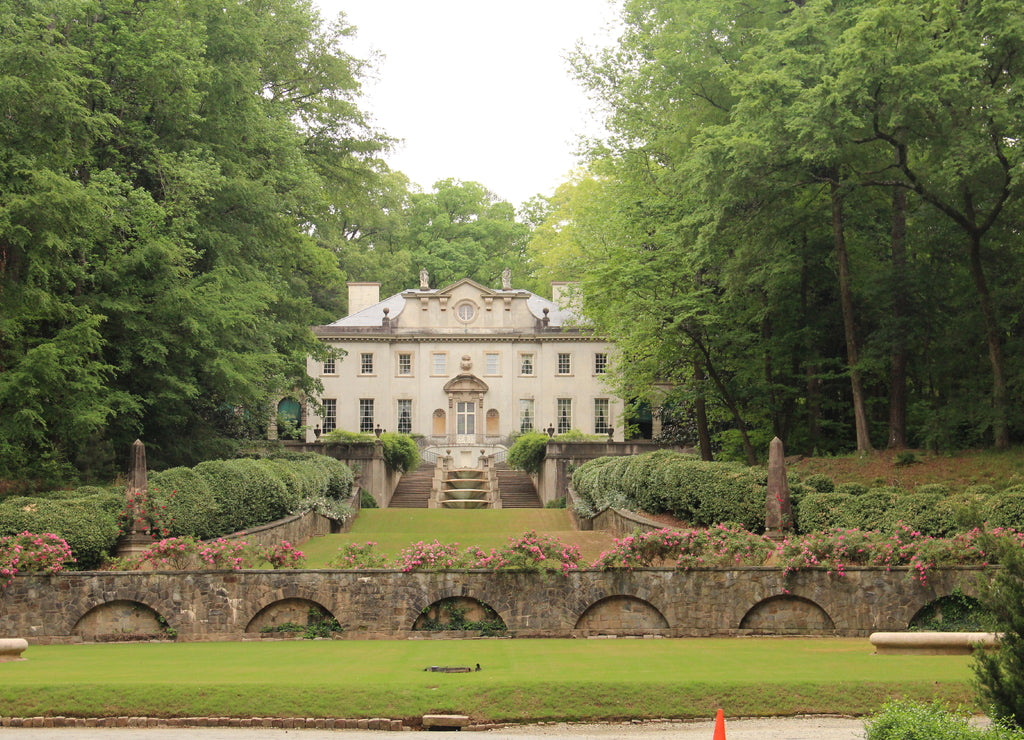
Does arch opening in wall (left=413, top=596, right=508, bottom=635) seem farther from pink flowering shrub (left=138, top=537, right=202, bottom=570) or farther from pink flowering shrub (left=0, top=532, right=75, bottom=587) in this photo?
pink flowering shrub (left=0, top=532, right=75, bottom=587)

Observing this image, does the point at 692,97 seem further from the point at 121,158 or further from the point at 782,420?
the point at 121,158

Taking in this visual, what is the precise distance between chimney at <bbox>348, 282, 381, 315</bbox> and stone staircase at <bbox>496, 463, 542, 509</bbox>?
14.9 m

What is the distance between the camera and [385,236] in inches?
2717

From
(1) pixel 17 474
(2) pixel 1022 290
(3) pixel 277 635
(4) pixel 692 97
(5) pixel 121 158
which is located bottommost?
(3) pixel 277 635

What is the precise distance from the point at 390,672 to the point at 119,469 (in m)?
16.6

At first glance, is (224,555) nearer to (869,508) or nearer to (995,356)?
(869,508)

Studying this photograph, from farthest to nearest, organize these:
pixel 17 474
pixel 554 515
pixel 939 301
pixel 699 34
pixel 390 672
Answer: pixel 554 515
pixel 699 34
pixel 939 301
pixel 17 474
pixel 390 672

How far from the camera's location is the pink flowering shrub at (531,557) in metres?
16.6

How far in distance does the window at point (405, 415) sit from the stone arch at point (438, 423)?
44.9 inches

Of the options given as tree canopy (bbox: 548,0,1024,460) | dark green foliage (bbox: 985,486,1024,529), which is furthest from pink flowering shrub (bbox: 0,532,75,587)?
tree canopy (bbox: 548,0,1024,460)

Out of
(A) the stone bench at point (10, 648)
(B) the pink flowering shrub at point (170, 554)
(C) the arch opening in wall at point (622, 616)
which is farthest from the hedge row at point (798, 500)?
(A) the stone bench at point (10, 648)

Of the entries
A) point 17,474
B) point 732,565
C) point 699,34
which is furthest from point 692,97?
point 17,474

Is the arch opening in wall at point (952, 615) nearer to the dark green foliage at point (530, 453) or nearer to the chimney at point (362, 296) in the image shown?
the dark green foliage at point (530, 453)

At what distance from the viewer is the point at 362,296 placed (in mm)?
59438
